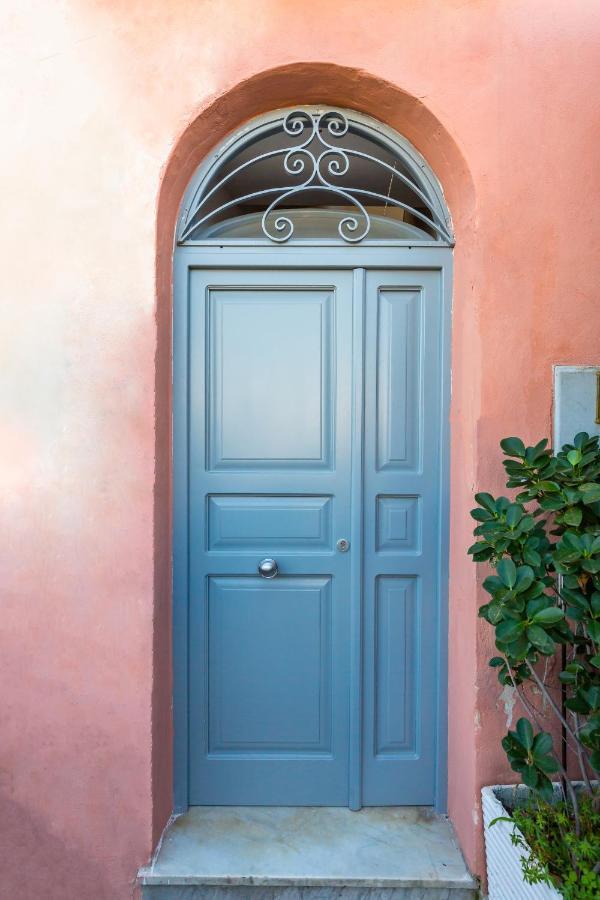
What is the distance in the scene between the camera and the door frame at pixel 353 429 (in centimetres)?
256

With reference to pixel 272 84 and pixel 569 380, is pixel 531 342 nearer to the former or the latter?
pixel 569 380

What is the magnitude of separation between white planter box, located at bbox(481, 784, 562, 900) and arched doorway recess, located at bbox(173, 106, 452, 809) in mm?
375

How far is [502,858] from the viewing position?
Answer: 2078mm

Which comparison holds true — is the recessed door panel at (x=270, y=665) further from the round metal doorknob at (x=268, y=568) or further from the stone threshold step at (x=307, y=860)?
the stone threshold step at (x=307, y=860)

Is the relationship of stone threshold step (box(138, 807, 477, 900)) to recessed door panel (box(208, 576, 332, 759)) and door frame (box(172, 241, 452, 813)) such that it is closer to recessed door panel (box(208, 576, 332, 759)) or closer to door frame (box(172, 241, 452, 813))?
door frame (box(172, 241, 452, 813))

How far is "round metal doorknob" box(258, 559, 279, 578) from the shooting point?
101 inches

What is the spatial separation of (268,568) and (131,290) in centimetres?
125

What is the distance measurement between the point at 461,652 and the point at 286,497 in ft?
3.12

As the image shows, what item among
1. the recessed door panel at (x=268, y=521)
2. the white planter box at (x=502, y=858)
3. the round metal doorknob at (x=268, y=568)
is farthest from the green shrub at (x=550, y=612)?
the round metal doorknob at (x=268, y=568)


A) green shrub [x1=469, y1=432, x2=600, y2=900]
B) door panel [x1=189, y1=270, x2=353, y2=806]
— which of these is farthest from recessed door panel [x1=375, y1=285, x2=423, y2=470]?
green shrub [x1=469, y1=432, x2=600, y2=900]

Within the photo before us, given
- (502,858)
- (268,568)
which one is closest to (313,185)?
(268,568)

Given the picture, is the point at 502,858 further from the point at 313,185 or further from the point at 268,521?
the point at 313,185

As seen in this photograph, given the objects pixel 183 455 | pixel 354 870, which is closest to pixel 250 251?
pixel 183 455

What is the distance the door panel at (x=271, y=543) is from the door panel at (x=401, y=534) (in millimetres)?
110
